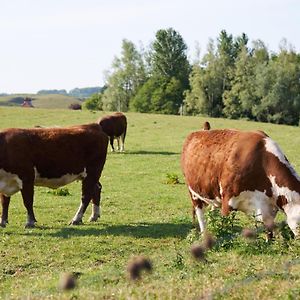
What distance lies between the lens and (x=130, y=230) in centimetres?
1309

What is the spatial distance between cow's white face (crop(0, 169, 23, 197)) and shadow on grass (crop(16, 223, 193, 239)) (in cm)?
102

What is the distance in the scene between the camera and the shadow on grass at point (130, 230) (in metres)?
12.6

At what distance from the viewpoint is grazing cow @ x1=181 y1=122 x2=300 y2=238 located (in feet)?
31.4

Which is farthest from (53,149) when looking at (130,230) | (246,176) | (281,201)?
(281,201)

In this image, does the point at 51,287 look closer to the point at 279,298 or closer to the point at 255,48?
the point at 279,298

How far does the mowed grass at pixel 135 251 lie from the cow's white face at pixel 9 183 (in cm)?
83

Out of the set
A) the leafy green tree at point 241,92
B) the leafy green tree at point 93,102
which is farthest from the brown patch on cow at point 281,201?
the leafy green tree at point 93,102

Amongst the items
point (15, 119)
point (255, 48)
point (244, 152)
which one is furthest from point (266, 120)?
point (244, 152)

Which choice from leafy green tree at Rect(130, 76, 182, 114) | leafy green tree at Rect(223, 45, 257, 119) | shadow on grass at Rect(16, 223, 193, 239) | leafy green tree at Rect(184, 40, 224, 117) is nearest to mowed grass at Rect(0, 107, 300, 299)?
shadow on grass at Rect(16, 223, 193, 239)

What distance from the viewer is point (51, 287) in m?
7.61

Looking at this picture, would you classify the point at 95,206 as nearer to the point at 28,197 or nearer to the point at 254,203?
the point at 28,197

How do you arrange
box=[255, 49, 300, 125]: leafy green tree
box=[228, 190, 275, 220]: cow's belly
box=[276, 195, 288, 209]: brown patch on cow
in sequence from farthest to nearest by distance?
1. box=[255, 49, 300, 125]: leafy green tree
2. box=[228, 190, 275, 220]: cow's belly
3. box=[276, 195, 288, 209]: brown patch on cow

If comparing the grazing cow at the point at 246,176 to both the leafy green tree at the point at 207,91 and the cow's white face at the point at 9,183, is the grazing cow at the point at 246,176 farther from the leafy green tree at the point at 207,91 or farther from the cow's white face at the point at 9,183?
the leafy green tree at the point at 207,91

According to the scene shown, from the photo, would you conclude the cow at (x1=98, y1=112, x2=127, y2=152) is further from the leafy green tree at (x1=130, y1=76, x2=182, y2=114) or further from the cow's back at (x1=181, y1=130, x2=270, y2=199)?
the leafy green tree at (x1=130, y1=76, x2=182, y2=114)
